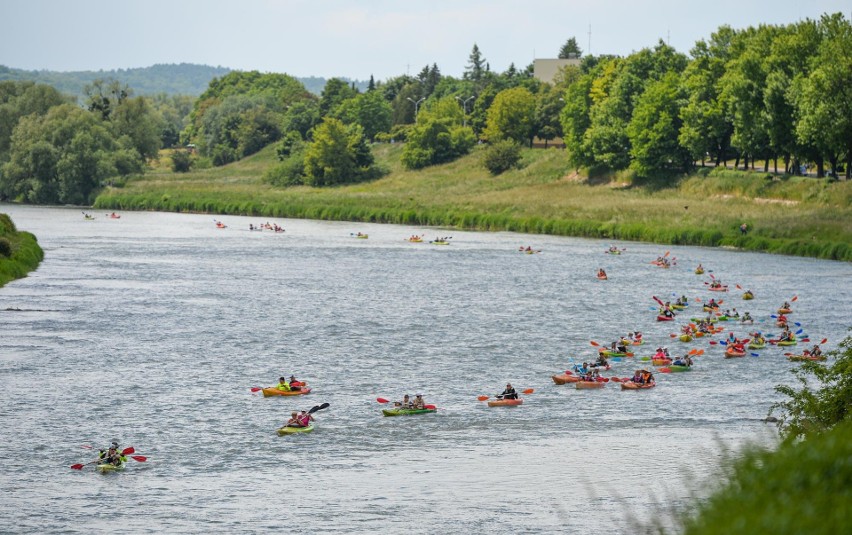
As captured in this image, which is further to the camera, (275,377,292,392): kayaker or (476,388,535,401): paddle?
(275,377,292,392): kayaker

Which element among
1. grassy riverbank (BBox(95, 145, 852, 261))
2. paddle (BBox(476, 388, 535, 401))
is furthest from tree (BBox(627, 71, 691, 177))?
paddle (BBox(476, 388, 535, 401))

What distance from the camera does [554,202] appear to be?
419 ft

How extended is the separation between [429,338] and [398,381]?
11.0m

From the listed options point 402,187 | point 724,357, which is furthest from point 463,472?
point 402,187

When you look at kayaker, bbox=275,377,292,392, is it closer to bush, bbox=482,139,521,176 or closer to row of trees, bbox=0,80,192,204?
bush, bbox=482,139,521,176

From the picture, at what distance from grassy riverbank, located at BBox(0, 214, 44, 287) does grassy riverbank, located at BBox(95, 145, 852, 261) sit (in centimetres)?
4938

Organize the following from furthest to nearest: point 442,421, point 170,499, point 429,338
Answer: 1. point 429,338
2. point 442,421
3. point 170,499

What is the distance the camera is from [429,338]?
5731 cm

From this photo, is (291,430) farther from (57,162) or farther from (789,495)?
(57,162)

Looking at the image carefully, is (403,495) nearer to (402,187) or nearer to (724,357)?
(724,357)

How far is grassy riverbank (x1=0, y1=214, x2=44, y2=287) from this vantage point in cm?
7512

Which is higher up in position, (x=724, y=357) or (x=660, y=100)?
(x=660, y=100)

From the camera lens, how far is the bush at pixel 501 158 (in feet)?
517

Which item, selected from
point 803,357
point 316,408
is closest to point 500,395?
point 316,408
